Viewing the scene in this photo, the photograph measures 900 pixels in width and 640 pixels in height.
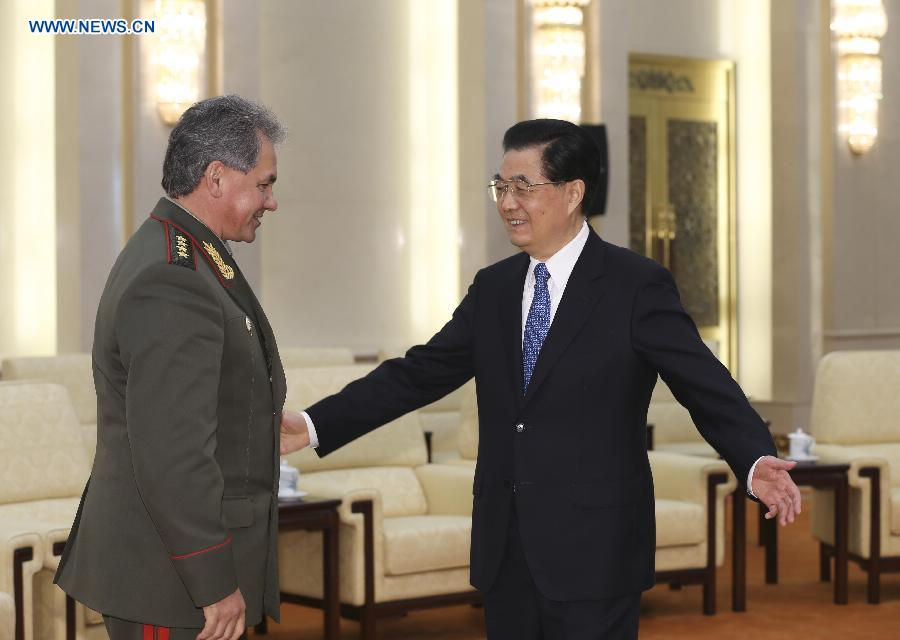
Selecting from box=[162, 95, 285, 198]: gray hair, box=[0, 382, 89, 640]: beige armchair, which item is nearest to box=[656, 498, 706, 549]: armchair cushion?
box=[0, 382, 89, 640]: beige armchair

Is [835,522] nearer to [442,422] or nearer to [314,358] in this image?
[442,422]

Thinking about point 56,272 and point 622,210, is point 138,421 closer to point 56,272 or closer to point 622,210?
point 56,272

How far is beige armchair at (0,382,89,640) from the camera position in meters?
4.54

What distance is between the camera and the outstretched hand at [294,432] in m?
3.10

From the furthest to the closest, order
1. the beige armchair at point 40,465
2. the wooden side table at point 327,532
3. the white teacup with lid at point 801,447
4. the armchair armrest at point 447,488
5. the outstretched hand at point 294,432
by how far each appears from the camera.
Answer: the white teacup with lid at point 801,447 → the armchair armrest at point 447,488 → the wooden side table at point 327,532 → the beige armchair at point 40,465 → the outstretched hand at point 294,432

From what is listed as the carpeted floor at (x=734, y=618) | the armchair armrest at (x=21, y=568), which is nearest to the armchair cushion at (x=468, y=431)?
the carpeted floor at (x=734, y=618)

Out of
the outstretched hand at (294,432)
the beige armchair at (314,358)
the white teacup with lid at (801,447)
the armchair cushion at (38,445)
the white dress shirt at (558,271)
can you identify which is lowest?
the white teacup with lid at (801,447)

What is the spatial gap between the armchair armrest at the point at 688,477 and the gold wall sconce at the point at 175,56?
3.20 meters

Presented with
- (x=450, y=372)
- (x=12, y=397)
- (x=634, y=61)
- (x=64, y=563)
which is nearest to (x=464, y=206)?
(x=634, y=61)

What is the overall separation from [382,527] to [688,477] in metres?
1.42

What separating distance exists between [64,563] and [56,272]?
5.39 meters

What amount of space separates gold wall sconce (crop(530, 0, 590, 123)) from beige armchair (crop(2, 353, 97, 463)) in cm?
376

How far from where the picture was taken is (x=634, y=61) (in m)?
9.95

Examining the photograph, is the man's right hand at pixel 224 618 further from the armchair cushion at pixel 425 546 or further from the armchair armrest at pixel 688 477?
the armchair armrest at pixel 688 477
